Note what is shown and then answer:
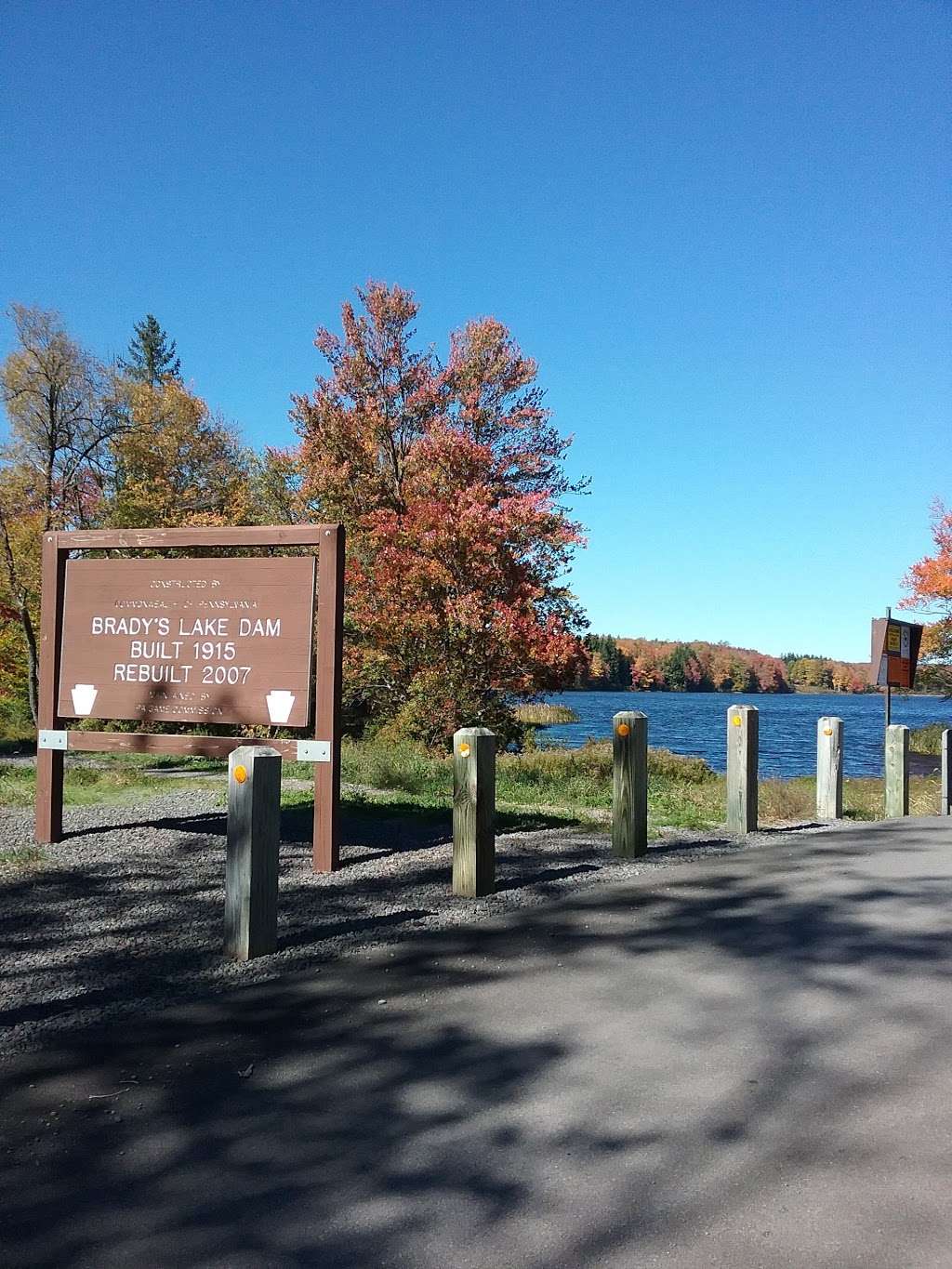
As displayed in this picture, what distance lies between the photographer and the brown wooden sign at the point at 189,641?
692 cm

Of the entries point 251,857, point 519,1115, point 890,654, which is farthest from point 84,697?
point 890,654

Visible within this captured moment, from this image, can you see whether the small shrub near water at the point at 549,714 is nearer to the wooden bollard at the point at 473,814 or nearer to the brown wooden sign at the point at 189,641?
the brown wooden sign at the point at 189,641

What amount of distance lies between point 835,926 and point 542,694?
39.8 feet

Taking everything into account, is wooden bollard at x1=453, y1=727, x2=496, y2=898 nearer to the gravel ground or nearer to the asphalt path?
the gravel ground

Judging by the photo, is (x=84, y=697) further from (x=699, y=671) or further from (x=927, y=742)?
(x=699, y=671)

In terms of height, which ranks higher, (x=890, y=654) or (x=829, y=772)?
(x=890, y=654)

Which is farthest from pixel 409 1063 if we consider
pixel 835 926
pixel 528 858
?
pixel 528 858

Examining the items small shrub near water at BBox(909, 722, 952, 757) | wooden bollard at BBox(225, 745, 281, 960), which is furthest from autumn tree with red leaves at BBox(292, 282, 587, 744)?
small shrub near water at BBox(909, 722, 952, 757)

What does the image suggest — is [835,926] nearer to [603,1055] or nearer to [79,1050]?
[603,1055]

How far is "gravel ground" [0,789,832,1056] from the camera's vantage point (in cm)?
430

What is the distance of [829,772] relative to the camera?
31.8 ft

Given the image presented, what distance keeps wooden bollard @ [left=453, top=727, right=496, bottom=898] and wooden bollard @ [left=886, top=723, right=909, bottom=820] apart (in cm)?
630

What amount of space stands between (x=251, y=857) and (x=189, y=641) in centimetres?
301

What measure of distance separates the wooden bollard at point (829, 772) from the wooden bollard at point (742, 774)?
4.59 feet
